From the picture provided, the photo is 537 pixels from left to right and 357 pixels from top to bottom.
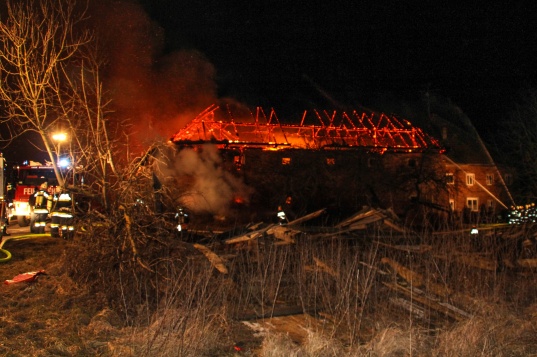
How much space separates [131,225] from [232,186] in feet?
51.1

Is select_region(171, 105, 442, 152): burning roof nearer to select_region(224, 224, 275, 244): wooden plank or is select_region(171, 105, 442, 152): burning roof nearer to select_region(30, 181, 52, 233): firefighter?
select_region(30, 181, 52, 233): firefighter

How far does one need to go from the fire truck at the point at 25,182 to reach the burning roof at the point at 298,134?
6.81m

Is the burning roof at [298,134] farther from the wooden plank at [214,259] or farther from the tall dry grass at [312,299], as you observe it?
the wooden plank at [214,259]

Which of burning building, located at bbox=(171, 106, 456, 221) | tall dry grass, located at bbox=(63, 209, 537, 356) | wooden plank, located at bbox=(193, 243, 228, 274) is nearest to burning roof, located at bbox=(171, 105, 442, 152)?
burning building, located at bbox=(171, 106, 456, 221)

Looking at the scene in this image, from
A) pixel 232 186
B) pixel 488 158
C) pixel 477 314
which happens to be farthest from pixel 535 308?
pixel 488 158

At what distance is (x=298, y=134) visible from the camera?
27.2 m

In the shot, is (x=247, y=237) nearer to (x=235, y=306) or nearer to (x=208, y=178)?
(x=235, y=306)

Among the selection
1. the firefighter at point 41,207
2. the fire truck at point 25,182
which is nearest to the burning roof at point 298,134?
the fire truck at point 25,182

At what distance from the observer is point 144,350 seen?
16.2 feet

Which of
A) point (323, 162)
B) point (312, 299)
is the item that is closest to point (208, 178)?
point (323, 162)

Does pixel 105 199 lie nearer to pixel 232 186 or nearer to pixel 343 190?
pixel 232 186

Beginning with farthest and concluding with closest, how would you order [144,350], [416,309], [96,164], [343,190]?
[343,190]
[96,164]
[416,309]
[144,350]

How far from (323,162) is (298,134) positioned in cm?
221

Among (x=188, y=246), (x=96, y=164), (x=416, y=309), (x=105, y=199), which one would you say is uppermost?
(x=96, y=164)
